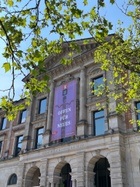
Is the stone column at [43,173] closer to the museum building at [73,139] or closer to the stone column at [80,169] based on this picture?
the museum building at [73,139]

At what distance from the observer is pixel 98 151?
69.2 ft

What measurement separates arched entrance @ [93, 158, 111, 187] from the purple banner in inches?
149

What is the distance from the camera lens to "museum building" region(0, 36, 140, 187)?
2039cm

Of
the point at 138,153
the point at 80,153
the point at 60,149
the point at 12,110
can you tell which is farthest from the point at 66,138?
the point at 12,110

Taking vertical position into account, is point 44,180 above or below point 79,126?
below

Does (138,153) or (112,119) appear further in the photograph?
(112,119)

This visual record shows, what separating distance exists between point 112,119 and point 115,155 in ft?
10.8

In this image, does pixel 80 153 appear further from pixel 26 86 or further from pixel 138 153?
pixel 26 86

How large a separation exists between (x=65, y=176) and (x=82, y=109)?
698cm

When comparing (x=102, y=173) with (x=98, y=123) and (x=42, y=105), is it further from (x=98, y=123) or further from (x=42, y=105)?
(x=42, y=105)

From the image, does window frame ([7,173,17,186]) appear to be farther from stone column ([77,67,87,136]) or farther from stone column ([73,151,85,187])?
stone column ([77,67,87,136])

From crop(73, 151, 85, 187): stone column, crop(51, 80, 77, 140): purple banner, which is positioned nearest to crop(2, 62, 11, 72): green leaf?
crop(73, 151, 85, 187): stone column

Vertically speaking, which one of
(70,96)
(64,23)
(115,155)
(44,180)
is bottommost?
(44,180)

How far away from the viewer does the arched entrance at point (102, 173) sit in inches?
848
